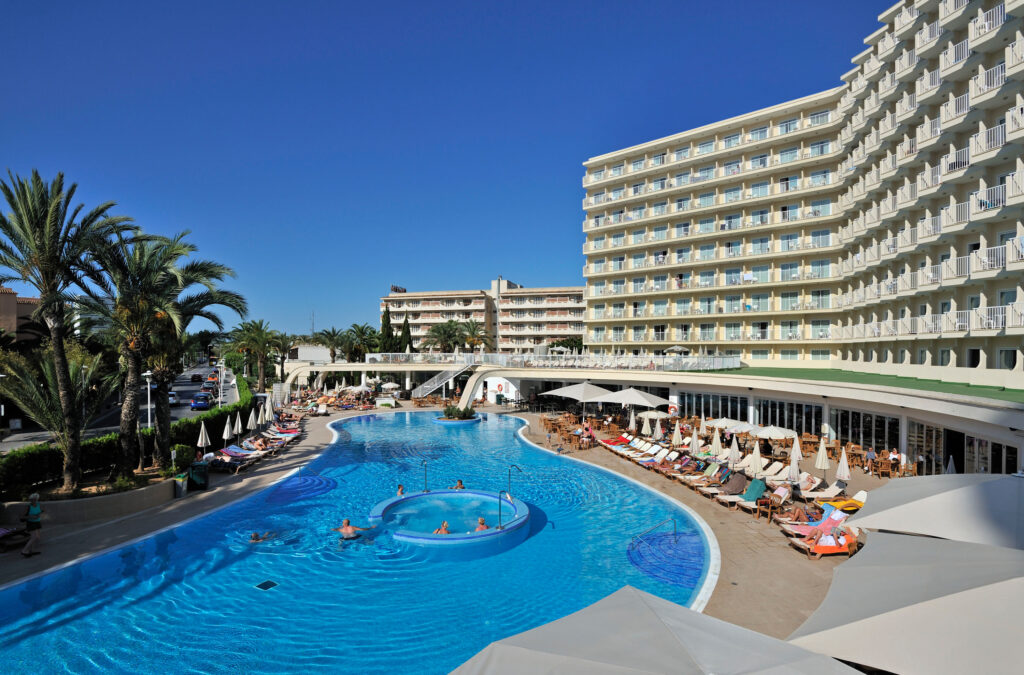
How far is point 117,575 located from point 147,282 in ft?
32.1

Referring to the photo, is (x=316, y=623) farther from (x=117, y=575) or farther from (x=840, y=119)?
(x=840, y=119)

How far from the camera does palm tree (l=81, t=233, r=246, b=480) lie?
1647 centimetres

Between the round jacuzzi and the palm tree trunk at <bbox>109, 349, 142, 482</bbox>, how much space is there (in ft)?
27.7

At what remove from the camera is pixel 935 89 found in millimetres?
21828

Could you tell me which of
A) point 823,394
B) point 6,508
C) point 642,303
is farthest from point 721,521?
point 642,303

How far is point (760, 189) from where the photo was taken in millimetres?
38906

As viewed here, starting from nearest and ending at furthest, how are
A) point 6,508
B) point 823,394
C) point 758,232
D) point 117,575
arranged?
point 117,575 → point 6,508 → point 823,394 → point 758,232

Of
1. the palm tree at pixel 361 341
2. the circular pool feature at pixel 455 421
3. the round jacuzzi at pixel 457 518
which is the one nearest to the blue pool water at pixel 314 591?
the round jacuzzi at pixel 457 518

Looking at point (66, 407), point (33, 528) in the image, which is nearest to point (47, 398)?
point (66, 407)

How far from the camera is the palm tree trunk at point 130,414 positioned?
16.5 metres

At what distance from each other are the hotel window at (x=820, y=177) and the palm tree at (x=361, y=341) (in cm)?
5037

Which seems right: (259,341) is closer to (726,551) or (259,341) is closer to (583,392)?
(583,392)

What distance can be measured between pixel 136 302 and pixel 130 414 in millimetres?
3790

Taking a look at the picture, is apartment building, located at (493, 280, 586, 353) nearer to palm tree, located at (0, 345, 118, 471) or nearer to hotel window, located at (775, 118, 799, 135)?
hotel window, located at (775, 118, 799, 135)
